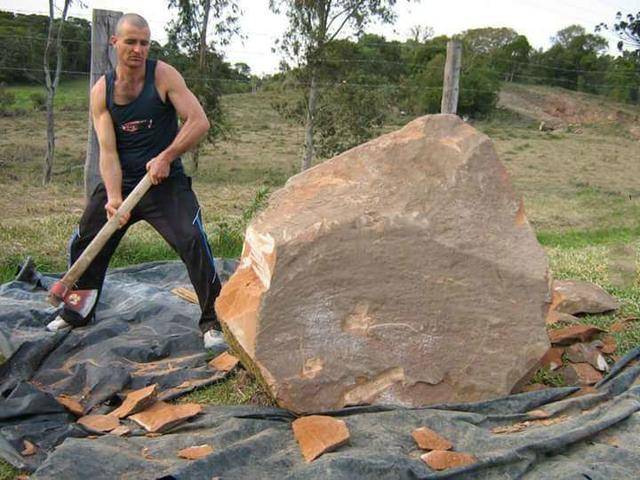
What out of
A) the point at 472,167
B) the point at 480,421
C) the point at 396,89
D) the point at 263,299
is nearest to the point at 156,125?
the point at 263,299

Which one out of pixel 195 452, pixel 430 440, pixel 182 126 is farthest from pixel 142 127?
pixel 430 440

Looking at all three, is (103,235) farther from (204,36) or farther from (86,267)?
(204,36)

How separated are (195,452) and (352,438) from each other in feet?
2.16

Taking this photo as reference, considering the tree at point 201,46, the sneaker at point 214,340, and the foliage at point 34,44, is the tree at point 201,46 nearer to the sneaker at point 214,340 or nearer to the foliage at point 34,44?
the foliage at point 34,44

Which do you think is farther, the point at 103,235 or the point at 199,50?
the point at 199,50

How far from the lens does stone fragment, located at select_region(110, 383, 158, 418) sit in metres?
3.63

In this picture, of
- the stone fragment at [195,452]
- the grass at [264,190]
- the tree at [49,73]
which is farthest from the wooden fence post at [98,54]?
the tree at [49,73]

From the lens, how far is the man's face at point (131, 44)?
13.9 feet

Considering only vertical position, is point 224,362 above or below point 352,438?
below

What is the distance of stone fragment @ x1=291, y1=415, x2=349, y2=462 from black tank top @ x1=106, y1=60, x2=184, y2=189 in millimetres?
1868

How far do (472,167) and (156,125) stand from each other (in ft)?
6.33

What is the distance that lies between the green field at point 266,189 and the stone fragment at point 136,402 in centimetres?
28

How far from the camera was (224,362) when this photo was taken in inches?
166

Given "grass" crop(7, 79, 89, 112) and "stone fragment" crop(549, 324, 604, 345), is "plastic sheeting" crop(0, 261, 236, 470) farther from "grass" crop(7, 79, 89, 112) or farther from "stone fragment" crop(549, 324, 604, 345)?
"grass" crop(7, 79, 89, 112)
